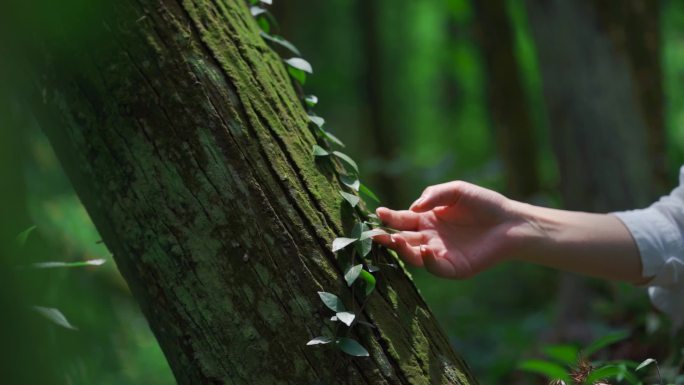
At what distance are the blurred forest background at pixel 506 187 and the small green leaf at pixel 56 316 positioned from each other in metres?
0.01

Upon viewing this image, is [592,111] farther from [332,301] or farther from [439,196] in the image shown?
[332,301]

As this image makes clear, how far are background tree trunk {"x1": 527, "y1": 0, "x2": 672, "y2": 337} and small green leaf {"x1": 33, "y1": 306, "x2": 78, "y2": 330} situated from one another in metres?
3.31

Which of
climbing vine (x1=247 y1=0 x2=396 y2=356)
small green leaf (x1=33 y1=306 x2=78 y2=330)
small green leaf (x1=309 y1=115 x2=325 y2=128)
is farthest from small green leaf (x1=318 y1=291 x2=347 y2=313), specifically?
small green leaf (x1=33 y1=306 x2=78 y2=330)

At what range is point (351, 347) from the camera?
1.25 meters

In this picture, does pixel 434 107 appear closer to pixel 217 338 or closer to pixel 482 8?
pixel 482 8

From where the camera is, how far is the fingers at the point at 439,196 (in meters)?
1.48

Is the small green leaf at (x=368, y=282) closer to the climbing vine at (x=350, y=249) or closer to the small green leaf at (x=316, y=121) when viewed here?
the climbing vine at (x=350, y=249)

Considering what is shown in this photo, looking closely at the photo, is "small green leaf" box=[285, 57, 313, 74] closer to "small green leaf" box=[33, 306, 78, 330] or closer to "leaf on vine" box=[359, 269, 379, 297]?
"leaf on vine" box=[359, 269, 379, 297]

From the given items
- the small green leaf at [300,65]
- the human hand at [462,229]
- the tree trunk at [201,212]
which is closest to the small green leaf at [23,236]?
the tree trunk at [201,212]

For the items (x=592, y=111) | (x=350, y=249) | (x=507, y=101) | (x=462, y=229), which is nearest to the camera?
(x=350, y=249)

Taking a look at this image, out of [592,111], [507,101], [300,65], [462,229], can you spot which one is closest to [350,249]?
[462,229]

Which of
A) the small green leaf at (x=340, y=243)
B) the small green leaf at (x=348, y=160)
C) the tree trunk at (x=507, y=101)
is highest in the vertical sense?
the small green leaf at (x=348, y=160)

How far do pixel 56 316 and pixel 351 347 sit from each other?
0.61 metres

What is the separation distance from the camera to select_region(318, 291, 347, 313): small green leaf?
1.26m
